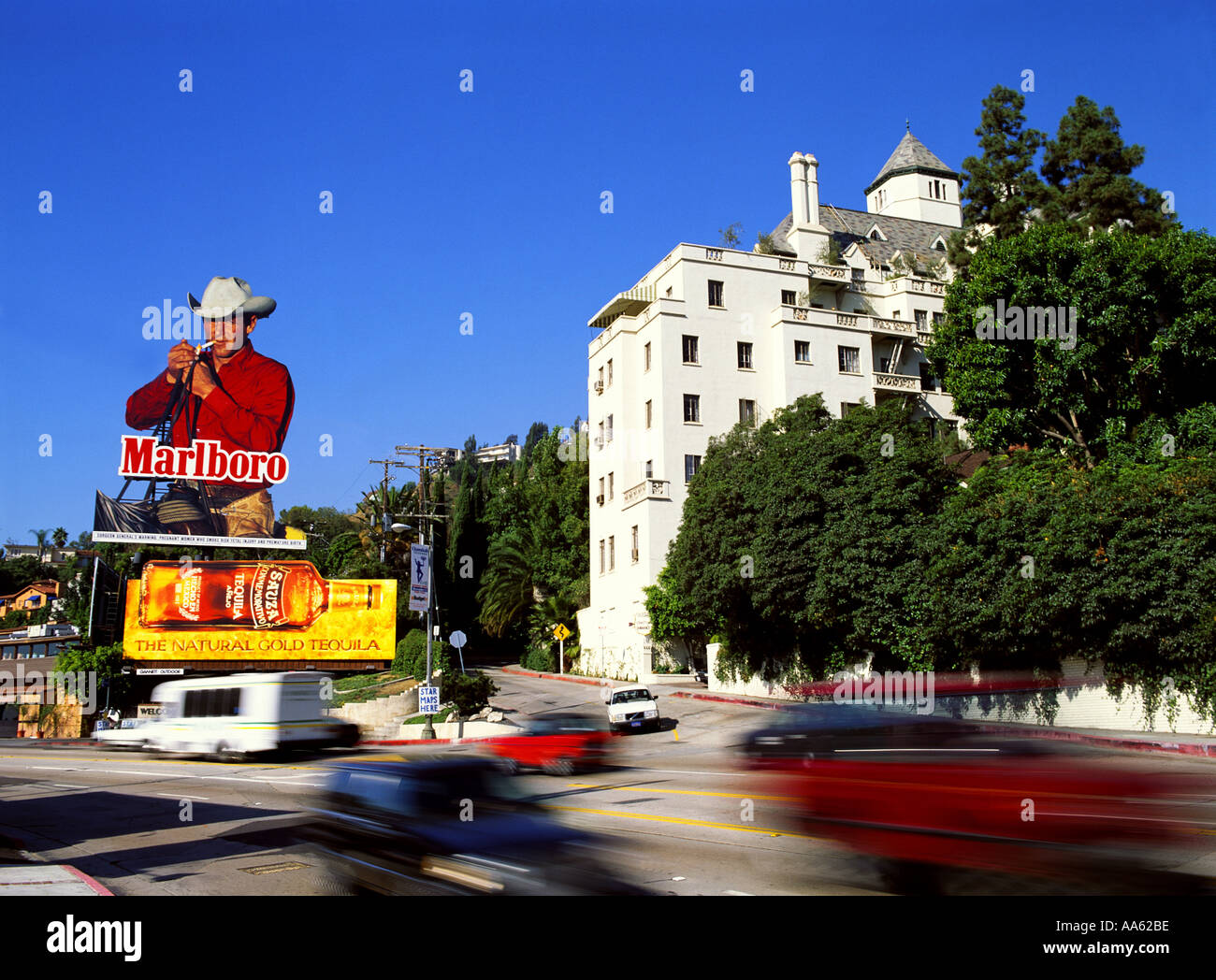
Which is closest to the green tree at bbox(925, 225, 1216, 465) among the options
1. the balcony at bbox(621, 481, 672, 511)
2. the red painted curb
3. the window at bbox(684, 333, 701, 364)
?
the balcony at bbox(621, 481, 672, 511)

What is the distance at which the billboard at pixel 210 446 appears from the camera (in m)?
48.1

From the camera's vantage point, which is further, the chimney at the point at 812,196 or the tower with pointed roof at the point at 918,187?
the tower with pointed roof at the point at 918,187

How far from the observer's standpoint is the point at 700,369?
47062 mm

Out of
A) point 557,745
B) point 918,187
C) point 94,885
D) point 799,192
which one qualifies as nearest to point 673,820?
point 557,745

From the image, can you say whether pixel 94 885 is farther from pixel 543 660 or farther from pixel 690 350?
pixel 543 660

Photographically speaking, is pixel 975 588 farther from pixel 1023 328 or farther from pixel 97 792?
pixel 97 792

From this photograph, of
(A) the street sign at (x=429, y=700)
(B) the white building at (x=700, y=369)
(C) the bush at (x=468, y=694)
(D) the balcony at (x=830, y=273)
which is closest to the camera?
(A) the street sign at (x=429, y=700)

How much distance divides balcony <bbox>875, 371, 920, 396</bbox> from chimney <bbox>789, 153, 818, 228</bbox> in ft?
39.1

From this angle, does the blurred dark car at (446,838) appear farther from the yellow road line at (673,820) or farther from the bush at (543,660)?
the bush at (543,660)

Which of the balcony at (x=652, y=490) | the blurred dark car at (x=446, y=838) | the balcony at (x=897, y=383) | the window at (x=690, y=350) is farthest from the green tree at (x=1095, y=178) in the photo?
the blurred dark car at (x=446, y=838)

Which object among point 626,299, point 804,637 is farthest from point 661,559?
point 626,299

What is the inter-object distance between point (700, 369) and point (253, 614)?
81.2ft

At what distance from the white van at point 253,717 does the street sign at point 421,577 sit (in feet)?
25.8

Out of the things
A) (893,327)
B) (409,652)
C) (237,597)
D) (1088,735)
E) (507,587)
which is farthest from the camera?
(507,587)
